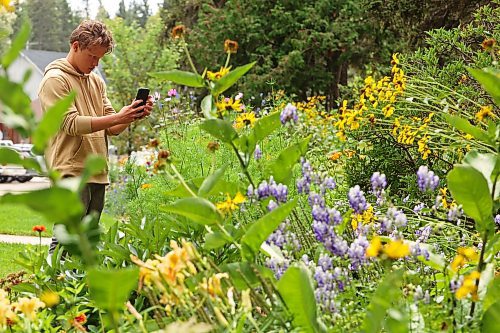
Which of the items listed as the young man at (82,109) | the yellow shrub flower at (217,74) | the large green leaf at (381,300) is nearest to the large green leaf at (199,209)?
the yellow shrub flower at (217,74)

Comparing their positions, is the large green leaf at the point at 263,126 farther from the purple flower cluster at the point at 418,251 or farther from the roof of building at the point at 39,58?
the roof of building at the point at 39,58

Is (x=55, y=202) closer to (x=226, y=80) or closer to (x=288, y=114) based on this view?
(x=226, y=80)

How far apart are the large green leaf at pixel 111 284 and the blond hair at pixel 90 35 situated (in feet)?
9.83

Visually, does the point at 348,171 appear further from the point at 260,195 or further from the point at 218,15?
the point at 218,15

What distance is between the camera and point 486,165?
1766 mm

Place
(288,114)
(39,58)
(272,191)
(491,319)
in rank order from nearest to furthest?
(491,319) < (272,191) < (288,114) < (39,58)

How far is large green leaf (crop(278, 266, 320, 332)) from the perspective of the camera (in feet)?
5.14

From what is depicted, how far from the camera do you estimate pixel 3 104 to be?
42.7 inches

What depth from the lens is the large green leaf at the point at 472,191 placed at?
5.34 feet

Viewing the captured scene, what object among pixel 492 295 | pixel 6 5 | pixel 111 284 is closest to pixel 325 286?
pixel 492 295

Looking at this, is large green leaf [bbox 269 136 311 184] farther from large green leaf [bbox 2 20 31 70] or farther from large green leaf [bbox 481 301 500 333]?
large green leaf [bbox 2 20 31 70]

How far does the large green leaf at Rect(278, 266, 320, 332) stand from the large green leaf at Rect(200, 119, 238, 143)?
1.23 feet

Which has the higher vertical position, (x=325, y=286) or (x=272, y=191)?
(x=272, y=191)

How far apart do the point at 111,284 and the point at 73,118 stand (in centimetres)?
289
